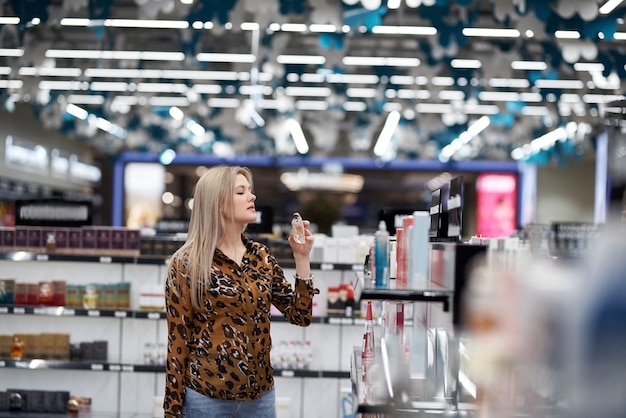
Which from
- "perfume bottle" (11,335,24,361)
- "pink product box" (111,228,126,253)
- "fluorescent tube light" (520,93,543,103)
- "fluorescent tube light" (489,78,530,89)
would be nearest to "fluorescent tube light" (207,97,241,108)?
"fluorescent tube light" (489,78,530,89)

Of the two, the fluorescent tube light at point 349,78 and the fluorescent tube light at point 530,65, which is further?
the fluorescent tube light at point 349,78

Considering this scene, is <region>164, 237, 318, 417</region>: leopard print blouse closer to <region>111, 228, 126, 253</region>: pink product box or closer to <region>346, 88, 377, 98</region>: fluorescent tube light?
<region>111, 228, 126, 253</region>: pink product box

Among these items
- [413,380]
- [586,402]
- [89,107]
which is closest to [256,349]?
[413,380]

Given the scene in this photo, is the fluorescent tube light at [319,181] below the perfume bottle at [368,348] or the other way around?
the other way around

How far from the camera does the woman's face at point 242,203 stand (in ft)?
11.4

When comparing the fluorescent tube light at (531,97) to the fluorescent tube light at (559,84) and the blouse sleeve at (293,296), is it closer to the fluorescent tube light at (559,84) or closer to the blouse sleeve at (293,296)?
the fluorescent tube light at (559,84)

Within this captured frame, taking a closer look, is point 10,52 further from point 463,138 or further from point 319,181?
point 319,181

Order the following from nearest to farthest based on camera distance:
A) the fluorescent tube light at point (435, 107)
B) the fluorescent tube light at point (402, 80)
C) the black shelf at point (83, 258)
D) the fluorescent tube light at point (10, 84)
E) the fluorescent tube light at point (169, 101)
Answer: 1. the black shelf at point (83, 258)
2. the fluorescent tube light at point (402, 80)
3. the fluorescent tube light at point (10, 84)
4. the fluorescent tube light at point (169, 101)
5. the fluorescent tube light at point (435, 107)

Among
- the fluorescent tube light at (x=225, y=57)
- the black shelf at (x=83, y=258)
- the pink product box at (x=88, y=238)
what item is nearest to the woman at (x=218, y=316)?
the black shelf at (x=83, y=258)

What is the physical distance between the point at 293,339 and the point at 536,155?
15420 mm

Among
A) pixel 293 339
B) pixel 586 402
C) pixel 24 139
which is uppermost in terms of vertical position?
pixel 24 139

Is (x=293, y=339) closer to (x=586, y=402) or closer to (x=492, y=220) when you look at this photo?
(x=586, y=402)

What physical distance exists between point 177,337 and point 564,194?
22.4m

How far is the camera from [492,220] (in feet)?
78.7
